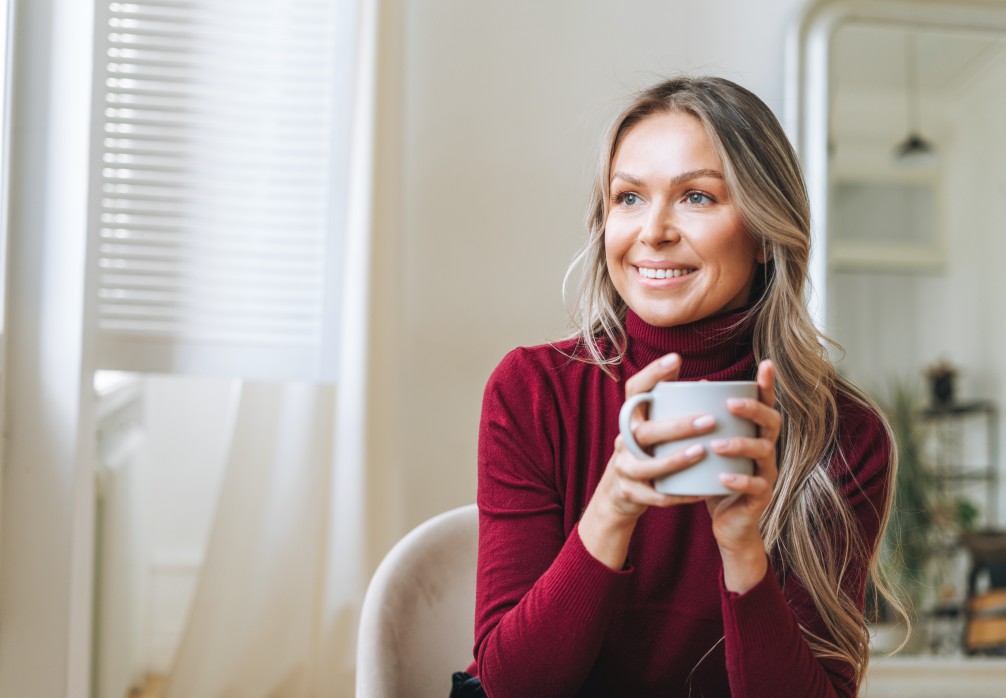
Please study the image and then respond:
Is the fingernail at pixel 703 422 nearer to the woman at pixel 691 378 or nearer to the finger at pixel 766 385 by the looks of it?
the finger at pixel 766 385

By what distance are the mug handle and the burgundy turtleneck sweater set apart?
14cm

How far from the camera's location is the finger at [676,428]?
2.24 ft

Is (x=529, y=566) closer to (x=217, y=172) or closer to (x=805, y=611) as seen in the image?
(x=805, y=611)

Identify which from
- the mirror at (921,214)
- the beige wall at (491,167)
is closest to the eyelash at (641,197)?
the beige wall at (491,167)

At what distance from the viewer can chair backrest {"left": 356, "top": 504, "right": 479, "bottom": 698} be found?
104cm

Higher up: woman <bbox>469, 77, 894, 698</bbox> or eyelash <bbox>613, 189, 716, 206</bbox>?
eyelash <bbox>613, 189, 716, 206</bbox>

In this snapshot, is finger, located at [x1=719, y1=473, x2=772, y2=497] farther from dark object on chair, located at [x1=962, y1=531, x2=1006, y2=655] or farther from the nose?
dark object on chair, located at [x1=962, y1=531, x2=1006, y2=655]

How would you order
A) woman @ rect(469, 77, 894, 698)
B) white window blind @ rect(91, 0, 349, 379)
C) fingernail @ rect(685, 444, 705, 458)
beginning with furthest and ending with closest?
white window blind @ rect(91, 0, 349, 379), woman @ rect(469, 77, 894, 698), fingernail @ rect(685, 444, 705, 458)

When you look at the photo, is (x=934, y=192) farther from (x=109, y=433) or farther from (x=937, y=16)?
(x=109, y=433)

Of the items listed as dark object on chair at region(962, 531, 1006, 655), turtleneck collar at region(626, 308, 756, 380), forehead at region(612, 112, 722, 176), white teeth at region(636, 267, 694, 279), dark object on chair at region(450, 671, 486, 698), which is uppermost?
forehead at region(612, 112, 722, 176)

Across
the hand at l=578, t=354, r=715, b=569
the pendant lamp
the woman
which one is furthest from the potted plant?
the hand at l=578, t=354, r=715, b=569

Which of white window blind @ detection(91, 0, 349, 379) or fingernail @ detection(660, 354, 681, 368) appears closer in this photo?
fingernail @ detection(660, 354, 681, 368)

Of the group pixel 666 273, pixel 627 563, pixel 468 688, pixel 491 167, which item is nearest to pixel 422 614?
pixel 468 688

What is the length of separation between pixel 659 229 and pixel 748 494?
13.4 inches
